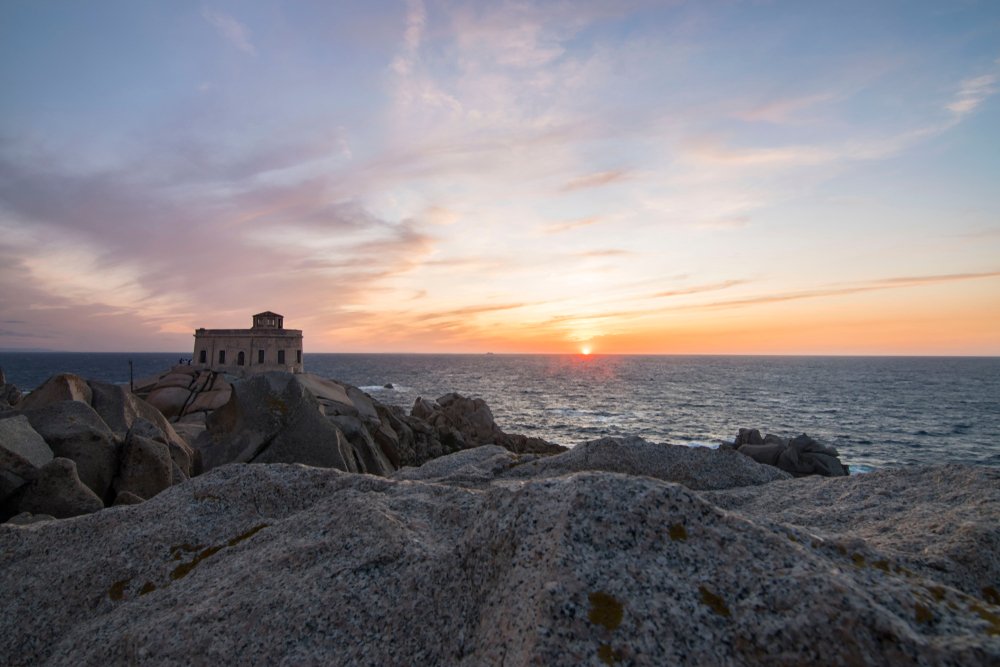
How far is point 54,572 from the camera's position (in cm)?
564

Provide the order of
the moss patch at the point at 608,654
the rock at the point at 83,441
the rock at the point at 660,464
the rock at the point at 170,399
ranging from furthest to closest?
1. the rock at the point at 170,399
2. the rock at the point at 83,441
3. the rock at the point at 660,464
4. the moss patch at the point at 608,654

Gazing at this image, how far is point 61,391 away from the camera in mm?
15625

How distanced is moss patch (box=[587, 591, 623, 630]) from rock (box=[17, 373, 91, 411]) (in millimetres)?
16936

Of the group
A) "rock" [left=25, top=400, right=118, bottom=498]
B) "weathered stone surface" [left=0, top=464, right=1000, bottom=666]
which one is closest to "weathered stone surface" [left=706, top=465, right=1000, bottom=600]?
"weathered stone surface" [left=0, top=464, right=1000, bottom=666]

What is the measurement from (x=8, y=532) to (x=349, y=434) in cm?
1732

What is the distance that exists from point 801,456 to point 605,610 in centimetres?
2608

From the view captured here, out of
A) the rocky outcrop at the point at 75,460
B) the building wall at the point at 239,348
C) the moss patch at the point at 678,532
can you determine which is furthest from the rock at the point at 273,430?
the building wall at the point at 239,348

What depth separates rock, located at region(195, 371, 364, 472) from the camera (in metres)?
14.9

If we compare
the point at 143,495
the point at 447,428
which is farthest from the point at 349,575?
the point at 447,428

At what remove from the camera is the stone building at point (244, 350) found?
5878 centimetres

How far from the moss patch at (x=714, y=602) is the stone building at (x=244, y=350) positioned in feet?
199

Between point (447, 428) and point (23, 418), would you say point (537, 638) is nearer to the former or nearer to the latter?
point (23, 418)

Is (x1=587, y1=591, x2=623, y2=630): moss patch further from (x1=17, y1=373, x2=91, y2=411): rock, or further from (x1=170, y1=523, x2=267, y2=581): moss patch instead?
(x1=17, y1=373, x2=91, y2=411): rock

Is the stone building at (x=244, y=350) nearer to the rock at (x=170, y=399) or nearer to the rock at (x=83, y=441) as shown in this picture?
the rock at (x=170, y=399)
